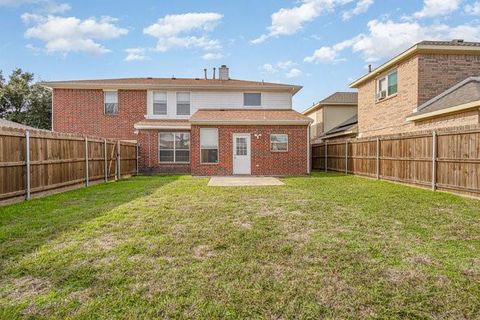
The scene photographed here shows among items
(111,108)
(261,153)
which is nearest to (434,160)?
(261,153)

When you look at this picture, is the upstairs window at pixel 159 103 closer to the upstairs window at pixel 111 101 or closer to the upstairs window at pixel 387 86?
the upstairs window at pixel 111 101

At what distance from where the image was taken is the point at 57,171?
10.3m

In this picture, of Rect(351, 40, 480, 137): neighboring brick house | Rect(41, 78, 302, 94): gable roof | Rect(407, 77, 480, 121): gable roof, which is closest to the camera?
Rect(407, 77, 480, 121): gable roof

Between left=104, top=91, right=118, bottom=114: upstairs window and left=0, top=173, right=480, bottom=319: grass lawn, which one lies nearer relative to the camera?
left=0, top=173, right=480, bottom=319: grass lawn

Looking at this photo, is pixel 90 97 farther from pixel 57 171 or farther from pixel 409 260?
pixel 409 260

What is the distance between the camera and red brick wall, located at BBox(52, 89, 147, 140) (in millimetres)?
20203

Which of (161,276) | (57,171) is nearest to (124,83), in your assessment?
(57,171)

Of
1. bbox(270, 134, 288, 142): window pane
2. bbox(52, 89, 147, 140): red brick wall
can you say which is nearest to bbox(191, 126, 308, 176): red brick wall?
bbox(270, 134, 288, 142): window pane

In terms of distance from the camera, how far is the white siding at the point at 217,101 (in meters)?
20.2

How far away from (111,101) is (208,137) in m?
7.79

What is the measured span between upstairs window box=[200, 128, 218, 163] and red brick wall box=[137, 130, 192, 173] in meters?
2.79

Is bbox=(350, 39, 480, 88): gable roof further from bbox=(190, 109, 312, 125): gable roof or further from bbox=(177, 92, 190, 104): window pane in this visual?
bbox=(177, 92, 190, 104): window pane

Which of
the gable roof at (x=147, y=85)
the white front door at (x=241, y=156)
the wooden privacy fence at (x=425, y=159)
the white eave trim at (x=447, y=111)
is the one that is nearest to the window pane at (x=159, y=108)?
the gable roof at (x=147, y=85)

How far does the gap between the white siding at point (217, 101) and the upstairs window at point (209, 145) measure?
3.88 metres
